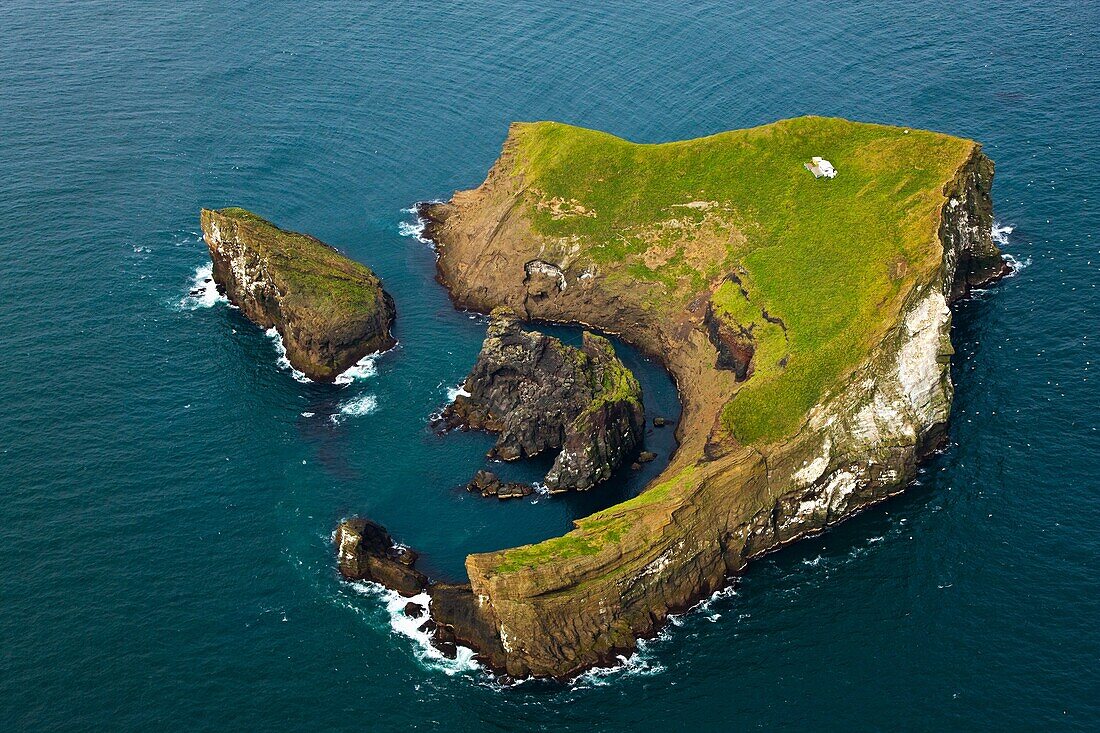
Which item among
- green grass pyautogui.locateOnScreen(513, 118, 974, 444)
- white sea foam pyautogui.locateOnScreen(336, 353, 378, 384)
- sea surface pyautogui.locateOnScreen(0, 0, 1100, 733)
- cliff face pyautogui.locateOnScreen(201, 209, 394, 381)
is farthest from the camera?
cliff face pyautogui.locateOnScreen(201, 209, 394, 381)

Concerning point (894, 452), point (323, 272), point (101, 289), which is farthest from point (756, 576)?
point (101, 289)

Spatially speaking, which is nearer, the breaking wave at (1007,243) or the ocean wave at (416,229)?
the breaking wave at (1007,243)

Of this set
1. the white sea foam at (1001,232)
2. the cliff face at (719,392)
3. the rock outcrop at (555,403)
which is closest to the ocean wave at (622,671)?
the cliff face at (719,392)

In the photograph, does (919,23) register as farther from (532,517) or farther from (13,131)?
(13,131)

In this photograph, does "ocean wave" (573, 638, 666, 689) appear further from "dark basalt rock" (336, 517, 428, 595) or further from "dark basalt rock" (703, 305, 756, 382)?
"dark basalt rock" (703, 305, 756, 382)

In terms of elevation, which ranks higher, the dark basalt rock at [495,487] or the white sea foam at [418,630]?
the dark basalt rock at [495,487]

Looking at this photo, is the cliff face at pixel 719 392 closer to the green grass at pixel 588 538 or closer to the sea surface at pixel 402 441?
the green grass at pixel 588 538

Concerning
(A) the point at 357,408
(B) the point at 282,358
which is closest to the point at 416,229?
(B) the point at 282,358

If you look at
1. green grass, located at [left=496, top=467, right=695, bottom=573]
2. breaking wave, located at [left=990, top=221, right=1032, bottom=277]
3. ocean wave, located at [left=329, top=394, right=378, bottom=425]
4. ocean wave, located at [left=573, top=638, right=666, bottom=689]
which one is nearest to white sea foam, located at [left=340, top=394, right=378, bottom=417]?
ocean wave, located at [left=329, top=394, right=378, bottom=425]
